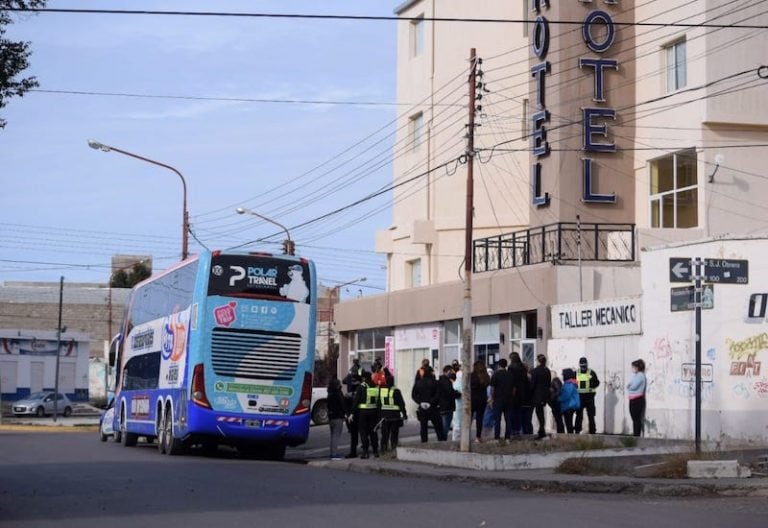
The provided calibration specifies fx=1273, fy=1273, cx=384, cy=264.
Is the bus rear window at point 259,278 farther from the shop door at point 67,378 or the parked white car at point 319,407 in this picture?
the shop door at point 67,378

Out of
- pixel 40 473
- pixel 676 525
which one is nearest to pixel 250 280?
pixel 40 473

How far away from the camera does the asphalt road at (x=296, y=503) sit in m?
13.6

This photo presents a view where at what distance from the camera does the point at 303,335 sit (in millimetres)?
26500

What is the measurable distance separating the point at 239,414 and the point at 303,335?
6.88 ft

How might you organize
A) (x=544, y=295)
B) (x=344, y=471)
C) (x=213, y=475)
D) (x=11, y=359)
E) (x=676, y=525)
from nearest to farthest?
(x=676, y=525) < (x=213, y=475) < (x=344, y=471) < (x=544, y=295) < (x=11, y=359)

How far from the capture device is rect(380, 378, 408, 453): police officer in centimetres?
2559

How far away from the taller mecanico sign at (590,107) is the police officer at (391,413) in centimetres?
1231

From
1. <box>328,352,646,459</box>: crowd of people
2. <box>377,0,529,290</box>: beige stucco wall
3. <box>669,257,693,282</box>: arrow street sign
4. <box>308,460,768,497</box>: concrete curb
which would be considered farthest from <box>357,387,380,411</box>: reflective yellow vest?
<box>377,0,529,290</box>: beige stucco wall

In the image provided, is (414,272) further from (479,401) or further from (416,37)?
(479,401)

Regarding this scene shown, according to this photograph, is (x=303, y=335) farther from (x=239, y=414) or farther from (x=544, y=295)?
(x=544, y=295)

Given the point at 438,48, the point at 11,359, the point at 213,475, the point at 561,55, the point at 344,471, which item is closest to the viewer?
the point at 213,475

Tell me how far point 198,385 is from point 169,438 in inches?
111

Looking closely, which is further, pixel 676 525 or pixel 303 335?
pixel 303 335

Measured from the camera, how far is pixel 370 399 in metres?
25.5
